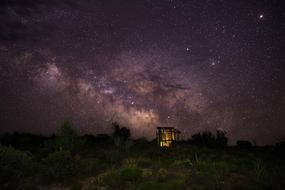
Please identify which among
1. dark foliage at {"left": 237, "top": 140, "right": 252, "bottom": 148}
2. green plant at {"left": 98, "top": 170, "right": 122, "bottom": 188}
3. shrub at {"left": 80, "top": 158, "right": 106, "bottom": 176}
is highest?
dark foliage at {"left": 237, "top": 140, "right": 252, "bottom": 148}

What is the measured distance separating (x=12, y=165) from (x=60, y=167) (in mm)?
2291

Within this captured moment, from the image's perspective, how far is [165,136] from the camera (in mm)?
36656

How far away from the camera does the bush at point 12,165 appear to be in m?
12.5

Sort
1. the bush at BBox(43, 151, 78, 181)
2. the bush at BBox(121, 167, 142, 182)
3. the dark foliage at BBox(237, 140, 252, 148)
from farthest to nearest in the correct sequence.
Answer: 1. the dark foliage at BBox(237, 140, 252, 148)
2. the bush at BBox(43, 151, 78, 181)
3. the bush at BBox(121, 167, 142, 182)

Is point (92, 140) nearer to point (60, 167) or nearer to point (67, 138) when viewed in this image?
point (67, 138)

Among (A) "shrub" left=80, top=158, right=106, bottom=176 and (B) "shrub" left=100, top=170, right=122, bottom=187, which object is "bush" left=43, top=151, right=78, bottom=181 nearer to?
(A) "shrub" left=80, top=158, right=106, bottom=176

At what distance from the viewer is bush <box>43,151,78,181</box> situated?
1395cm

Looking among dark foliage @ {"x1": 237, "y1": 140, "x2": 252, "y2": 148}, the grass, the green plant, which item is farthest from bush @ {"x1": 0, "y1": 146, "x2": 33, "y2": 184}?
dark foliage @ {"x1": 237, "y1": 140, "x2": 252, "y2": 148}

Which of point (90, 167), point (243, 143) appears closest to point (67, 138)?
point (90, 167)

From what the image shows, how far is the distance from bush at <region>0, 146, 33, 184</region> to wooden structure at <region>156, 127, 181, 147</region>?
75.9 ft

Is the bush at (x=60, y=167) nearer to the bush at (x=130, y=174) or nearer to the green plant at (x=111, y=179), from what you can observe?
the green plant at (x=111, y=179)

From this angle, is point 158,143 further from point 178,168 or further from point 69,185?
point 69,185

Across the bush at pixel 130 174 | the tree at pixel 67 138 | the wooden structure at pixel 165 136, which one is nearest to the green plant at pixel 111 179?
the bush at pixel 130 174

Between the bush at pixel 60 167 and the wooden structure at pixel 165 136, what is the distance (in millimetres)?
21196
